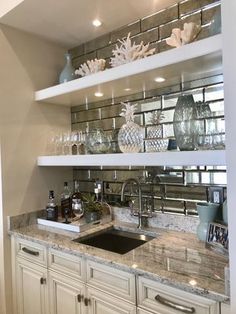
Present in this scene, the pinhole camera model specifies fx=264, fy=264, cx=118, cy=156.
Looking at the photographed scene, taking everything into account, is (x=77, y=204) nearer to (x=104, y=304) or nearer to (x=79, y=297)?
(x=79, y=297)

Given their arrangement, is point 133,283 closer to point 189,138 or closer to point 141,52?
point 189,138

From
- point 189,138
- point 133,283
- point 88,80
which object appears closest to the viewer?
point 133,283

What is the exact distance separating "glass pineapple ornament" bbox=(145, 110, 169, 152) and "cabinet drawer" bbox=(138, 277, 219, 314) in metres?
0.83

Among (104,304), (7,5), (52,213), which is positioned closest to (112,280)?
(104,304)

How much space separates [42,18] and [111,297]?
190 centimetres

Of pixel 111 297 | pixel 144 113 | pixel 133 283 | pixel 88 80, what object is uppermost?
pixel 88 80

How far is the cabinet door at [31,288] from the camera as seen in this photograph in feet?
5.73

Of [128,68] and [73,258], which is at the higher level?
[128,68]

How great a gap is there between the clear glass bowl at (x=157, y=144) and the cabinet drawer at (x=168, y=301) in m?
0.82

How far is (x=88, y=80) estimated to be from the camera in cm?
180

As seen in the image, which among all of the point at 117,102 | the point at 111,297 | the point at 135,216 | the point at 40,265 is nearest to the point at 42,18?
the point at 117,102

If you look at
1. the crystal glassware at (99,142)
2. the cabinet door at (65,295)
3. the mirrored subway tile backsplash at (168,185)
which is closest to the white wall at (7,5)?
the crystal glassware at (99,142)

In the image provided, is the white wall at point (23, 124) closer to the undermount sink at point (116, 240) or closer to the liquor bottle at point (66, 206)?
the liquor bottle at point (66, 206)

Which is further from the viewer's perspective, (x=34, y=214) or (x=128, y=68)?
(x=34, y=214)
